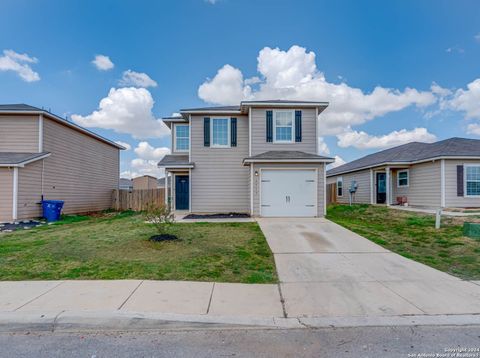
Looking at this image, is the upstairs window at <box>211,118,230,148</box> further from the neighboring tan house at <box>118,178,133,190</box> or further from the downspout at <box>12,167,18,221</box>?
the neighboring tan house at <box>118,178,133,190</box>

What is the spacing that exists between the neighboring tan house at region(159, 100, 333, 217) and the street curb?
9416 millimetres

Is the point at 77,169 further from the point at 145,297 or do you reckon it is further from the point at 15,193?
the point at 145,297

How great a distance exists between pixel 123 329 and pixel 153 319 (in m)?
0.36

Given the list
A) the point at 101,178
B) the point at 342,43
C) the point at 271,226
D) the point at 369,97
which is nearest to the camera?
the point at 271,226

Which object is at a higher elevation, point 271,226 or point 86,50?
point 86,50

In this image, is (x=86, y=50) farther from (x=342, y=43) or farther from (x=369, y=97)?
(x=369, y=97)

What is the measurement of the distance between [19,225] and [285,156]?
1166cm

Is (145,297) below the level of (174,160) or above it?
below

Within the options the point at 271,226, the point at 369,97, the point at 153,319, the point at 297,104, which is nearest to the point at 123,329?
the point at 153,319

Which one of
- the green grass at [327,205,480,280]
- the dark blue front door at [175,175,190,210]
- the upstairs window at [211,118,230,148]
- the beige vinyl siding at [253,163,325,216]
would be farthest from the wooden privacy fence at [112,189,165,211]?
the green grass at [327,205,480,280]

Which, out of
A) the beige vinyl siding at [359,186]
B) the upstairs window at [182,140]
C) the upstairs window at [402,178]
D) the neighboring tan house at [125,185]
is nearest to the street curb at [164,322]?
the upstairs window at [182,140]

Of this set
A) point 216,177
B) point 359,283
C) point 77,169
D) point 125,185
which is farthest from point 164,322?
point 125,185

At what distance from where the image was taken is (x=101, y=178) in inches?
765

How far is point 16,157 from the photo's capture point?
12938 millimetres
